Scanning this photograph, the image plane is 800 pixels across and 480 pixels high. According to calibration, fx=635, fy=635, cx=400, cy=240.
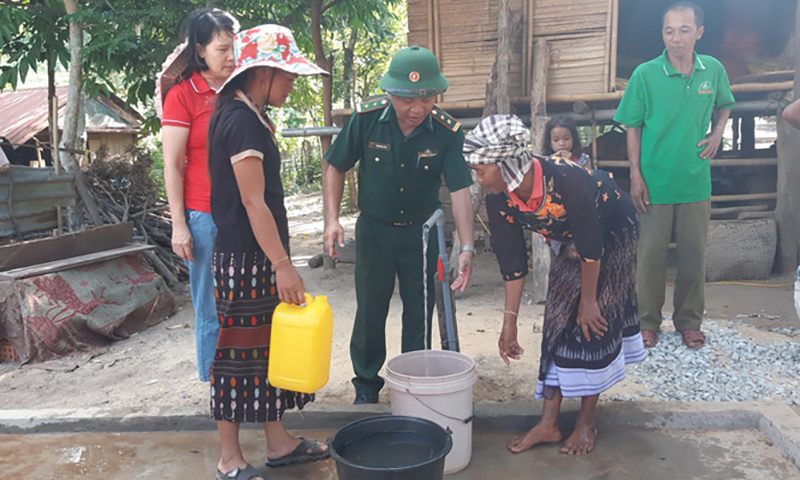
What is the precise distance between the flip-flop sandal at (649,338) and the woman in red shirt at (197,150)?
114 inches

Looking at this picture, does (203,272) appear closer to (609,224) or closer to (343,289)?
(609,224)

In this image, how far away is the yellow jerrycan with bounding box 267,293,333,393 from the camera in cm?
250

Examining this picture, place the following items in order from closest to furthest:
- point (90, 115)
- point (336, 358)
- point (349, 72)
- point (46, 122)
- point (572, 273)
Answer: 1. point (572, 273)
2. point (336, 358)
3. point (349, 72)
4. point (46, 122)
5. point (90, 115)

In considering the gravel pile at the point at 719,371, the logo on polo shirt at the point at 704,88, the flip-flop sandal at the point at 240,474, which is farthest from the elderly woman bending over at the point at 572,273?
the logo on polo shirt at the point at 704,88

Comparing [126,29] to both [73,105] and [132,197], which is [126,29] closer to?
[73,105]

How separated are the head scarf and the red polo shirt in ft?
4.67

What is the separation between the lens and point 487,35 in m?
6.62

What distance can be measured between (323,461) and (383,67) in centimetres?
1262

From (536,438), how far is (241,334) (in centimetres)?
146

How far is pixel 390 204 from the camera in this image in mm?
3309

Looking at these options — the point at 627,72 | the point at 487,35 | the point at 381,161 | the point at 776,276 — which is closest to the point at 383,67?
the point at 627,72

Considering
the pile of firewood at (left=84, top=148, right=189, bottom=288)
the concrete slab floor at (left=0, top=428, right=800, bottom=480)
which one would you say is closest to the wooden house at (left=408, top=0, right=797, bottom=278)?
the pile of firewood at (left=84, top=148, right=189, bottom=288)

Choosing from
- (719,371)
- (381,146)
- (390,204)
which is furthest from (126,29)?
(719,371)

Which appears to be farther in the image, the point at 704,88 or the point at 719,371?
the point at 704,88
